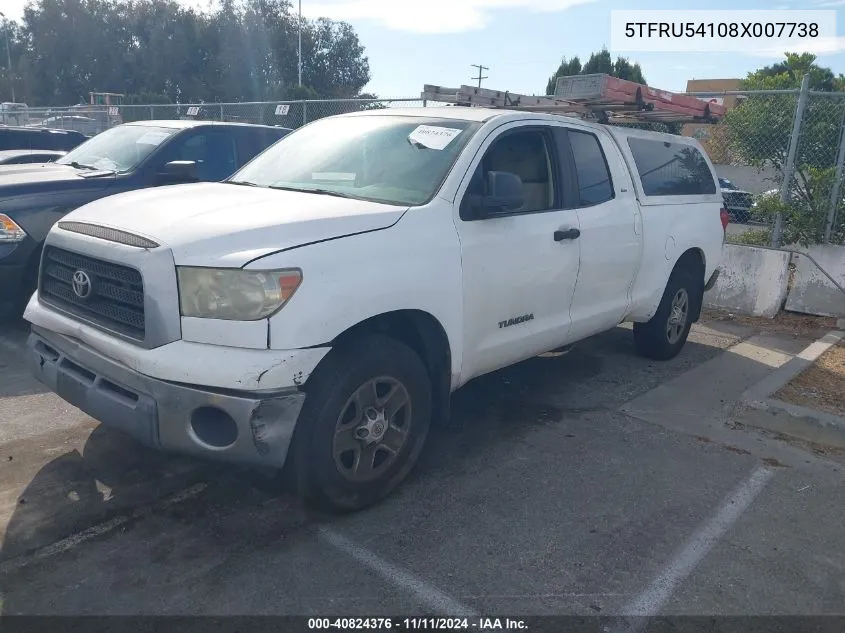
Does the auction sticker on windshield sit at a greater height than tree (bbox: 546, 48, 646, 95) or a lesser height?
lesser

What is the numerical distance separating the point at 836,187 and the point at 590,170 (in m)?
4.75

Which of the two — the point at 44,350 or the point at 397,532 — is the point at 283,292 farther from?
the point at 44,350

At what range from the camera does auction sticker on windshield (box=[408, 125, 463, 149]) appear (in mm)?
4090

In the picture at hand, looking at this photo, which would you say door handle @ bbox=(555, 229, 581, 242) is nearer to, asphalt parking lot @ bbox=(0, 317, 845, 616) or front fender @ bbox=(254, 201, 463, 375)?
front fender @ bbox=(254, 201, 463, 375)

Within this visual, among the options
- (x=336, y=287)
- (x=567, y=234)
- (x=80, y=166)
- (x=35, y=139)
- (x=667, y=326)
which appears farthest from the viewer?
(x=35, y=139)

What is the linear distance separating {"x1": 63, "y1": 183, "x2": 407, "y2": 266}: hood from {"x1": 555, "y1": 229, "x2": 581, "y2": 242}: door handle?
124cm

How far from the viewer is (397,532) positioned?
338 centimetres

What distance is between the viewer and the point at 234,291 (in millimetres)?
2990

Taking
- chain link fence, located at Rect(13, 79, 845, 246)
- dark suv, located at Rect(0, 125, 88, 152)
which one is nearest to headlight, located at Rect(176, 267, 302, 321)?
chain link fence, located at Rect(13, 79, 845, 246)

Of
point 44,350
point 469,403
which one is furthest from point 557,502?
point 44,350

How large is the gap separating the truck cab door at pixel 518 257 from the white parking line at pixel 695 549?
1390 mm

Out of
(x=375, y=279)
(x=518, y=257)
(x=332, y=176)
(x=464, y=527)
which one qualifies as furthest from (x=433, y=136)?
(x=464, y=527)

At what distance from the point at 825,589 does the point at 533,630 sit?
138 centimetres

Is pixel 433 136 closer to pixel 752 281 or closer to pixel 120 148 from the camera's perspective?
pixel 120 148
